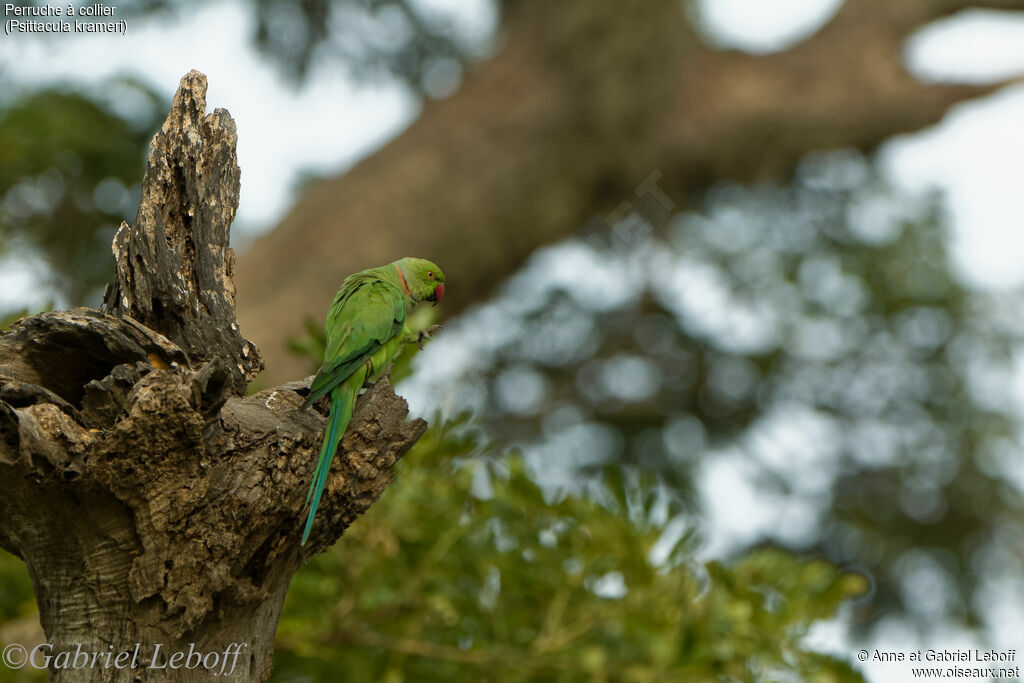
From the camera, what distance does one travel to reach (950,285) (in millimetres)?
9648

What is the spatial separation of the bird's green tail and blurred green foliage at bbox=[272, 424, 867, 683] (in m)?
1.59

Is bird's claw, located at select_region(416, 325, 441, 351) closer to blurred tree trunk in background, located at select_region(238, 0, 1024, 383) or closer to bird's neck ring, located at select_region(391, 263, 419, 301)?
bird's neck ring, located at select_region(391, 263, 419, 301)

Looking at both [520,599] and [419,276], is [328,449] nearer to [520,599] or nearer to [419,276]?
[419,276]

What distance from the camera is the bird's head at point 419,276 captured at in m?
3.10

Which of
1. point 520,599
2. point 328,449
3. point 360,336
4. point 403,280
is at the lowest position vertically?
point 328,449

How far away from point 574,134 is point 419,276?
5.00 metres

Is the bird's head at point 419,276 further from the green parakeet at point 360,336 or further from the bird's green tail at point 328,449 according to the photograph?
the bird's green tail at point 328,449

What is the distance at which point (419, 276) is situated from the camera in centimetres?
314

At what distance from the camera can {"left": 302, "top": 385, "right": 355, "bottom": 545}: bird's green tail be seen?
199cm

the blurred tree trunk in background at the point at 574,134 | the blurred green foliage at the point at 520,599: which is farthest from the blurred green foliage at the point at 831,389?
the blurred green foliage at the point at 520,599

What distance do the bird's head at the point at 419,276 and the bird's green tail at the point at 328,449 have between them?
989 millimetres

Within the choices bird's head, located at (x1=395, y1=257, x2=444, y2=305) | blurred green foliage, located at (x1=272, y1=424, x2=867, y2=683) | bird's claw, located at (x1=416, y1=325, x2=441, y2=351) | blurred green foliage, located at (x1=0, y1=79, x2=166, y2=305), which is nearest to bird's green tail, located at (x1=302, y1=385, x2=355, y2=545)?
bird's claw, located at (x1=416, y1=325, x2=441, y2=351)

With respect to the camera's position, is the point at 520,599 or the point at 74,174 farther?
the point at 74,174

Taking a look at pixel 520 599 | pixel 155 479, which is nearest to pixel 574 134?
pixel 520 599
